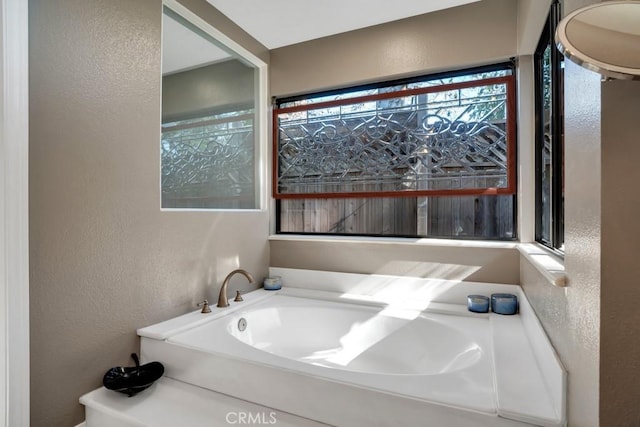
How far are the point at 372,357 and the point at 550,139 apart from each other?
153cm

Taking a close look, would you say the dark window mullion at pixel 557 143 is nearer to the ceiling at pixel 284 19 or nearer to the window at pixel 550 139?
the window at pixel 550 139

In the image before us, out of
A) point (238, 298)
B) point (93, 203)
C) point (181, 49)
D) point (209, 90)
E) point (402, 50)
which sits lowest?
point (238, 298)

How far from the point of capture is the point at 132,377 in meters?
1.53

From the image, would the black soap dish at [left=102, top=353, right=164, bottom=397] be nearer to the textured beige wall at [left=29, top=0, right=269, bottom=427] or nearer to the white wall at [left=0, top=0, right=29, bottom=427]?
the textured beige wall at [left=29, top=0, right=269, bottom=427]

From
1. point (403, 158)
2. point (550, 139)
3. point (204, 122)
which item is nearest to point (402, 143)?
point (403, 158)

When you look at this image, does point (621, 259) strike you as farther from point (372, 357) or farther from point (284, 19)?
point (284, 19)

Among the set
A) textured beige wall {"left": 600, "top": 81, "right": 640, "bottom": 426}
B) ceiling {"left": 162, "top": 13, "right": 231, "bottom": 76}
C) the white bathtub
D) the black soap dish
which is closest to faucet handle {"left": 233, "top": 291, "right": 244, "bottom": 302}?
the white bathtub

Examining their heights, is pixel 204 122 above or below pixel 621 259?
above

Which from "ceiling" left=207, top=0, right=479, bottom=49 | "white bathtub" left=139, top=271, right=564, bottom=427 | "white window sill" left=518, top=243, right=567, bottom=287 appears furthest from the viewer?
"ceiling" left=207, top=0, right=479, bottom=49

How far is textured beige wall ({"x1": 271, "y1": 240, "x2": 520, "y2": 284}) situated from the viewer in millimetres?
2182

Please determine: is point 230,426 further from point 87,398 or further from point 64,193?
point 64,193

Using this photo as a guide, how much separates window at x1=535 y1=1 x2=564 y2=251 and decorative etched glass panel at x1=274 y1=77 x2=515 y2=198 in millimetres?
212

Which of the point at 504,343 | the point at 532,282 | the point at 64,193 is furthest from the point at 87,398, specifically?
the point at 532,282

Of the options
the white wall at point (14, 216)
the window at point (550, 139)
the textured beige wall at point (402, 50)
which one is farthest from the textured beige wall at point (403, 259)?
the white wall at point (14, 216)
